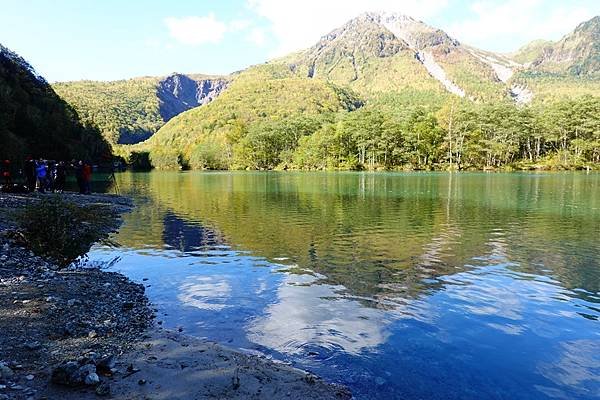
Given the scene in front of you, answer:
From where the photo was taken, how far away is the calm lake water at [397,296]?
9680 millimetres

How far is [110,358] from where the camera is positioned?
27.8 ft

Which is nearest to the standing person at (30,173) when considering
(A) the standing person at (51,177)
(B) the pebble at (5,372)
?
(A) the standing person at (51,177)

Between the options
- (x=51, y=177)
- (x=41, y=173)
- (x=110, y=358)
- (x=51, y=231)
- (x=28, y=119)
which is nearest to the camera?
(x=110, y=358)

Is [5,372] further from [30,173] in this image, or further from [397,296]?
[30,173]

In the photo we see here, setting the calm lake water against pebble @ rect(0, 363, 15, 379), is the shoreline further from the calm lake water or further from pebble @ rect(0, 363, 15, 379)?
the calm lake water

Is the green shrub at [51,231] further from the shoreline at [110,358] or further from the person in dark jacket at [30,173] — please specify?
the person in dark jacket at [30,173]

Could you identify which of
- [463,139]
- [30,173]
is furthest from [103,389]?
[463,139]

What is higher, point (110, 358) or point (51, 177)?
point (51, 177)

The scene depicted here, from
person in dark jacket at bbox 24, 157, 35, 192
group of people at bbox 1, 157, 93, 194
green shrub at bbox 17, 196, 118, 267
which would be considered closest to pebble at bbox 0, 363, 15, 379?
green shrub at bbox 17, 196, 118, 267

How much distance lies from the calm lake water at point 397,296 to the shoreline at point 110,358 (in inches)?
35.6

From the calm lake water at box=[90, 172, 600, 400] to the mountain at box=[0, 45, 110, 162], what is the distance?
36495mm

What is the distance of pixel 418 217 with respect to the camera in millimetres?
33969

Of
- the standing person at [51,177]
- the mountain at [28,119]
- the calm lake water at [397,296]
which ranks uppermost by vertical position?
the mountain at [28,119]

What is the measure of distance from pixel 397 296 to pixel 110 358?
9.25 meters
